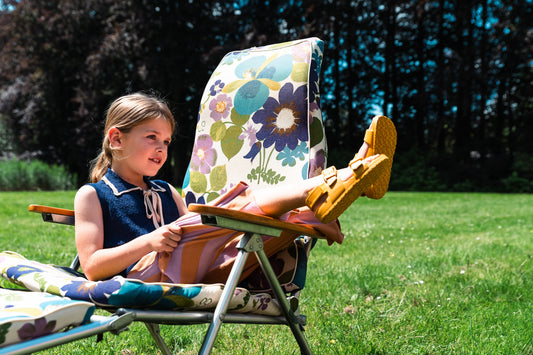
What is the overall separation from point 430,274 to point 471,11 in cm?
1664

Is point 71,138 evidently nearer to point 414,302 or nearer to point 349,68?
point 349,68

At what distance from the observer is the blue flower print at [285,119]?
231 centimetres

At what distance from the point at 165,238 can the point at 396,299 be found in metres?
1.93

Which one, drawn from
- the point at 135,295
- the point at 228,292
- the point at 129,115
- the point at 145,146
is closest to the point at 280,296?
the point at 228,292

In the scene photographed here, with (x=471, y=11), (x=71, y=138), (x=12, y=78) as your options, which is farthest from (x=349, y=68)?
(x=12, y=78)

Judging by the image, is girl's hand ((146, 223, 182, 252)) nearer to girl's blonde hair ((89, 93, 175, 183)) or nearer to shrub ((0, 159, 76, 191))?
girl's blonde hair ((89, 93, 175, 183))

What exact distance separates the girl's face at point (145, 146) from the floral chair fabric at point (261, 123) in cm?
53

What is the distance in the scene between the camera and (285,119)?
93.2 inches

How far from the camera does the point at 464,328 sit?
8.37 feet

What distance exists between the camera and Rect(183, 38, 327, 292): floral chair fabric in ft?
7.50

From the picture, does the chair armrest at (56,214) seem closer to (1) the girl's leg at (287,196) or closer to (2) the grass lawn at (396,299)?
(2) the grass lawn at (396,299)

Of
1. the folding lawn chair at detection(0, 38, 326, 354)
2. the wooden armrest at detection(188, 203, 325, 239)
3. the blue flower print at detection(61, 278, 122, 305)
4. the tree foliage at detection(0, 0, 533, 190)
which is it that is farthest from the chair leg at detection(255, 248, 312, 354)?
the tree foliage at detection(0, 0, 533, 190)

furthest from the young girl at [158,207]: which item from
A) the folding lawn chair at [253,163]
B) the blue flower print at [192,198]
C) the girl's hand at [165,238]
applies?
the blue flower print at [192,198]

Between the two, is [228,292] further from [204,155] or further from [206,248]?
[204,155]
